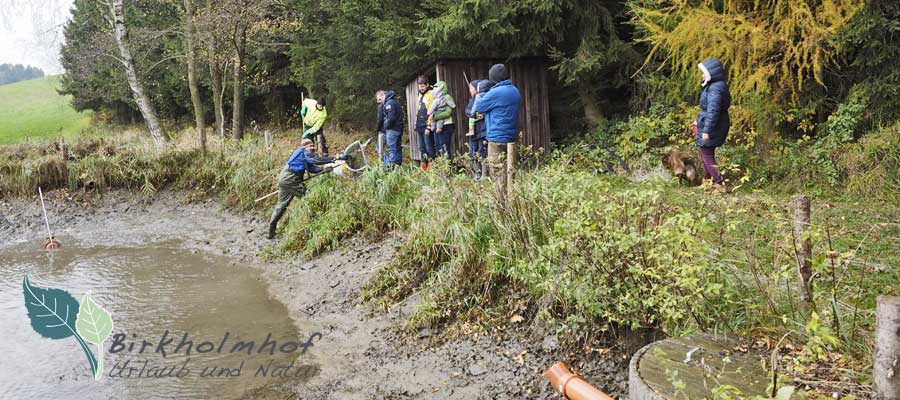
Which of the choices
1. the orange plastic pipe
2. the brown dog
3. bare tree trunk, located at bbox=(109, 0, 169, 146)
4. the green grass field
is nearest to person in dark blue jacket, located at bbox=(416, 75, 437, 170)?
the brown dog

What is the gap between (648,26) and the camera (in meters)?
9.70

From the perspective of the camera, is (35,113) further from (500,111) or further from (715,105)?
(715,105)

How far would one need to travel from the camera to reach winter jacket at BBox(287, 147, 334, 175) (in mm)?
10281

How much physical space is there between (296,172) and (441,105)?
105 inches

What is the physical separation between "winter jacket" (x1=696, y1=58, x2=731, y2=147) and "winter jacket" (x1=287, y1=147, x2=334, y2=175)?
5789 millimetres

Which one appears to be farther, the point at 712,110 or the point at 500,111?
the point at 500,111

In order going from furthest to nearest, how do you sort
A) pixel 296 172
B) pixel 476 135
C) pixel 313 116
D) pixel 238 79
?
1. pixel 238 79
2. pixel 313 116
3. pixel 476 135
4. pixel 296 172

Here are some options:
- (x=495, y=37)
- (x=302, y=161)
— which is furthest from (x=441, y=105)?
(x=302, y=161)

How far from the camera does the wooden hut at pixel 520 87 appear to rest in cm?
1178

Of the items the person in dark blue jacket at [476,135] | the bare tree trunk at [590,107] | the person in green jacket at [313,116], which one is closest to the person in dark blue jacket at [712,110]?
the person in dark blue jacket at [476,135]

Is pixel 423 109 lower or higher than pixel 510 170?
higher

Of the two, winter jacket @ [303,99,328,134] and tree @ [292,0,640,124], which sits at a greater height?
tree @ [292,0,640,124]

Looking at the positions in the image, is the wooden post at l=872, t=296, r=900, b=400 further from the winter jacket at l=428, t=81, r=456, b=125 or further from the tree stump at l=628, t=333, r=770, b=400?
the winter jacket at l=428, t=81, r=456, b=125

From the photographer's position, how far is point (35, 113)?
3488cm
